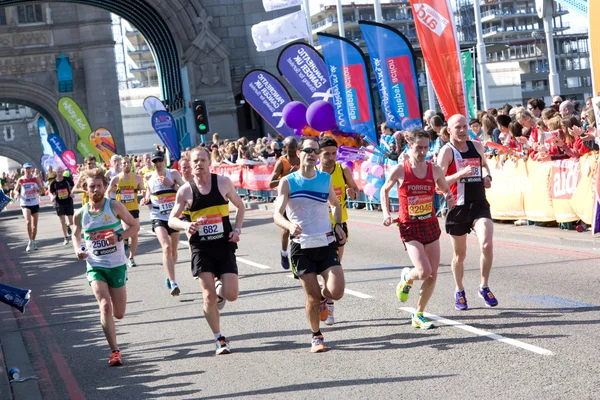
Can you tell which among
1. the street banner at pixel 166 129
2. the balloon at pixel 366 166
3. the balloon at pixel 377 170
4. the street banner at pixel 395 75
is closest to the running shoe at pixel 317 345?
the street banner at pixel 395 75

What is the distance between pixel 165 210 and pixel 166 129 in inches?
952

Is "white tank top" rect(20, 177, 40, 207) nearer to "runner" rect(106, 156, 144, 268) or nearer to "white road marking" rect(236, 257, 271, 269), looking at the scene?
"runner" rect(106, 156, 144, 268)

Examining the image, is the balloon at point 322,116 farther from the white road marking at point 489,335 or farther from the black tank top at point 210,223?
the black tank top at point 210,223

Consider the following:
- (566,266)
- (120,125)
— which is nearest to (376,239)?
(566,266)

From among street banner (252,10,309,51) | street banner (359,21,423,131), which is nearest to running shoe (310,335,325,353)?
street banner (359,21,423,131)

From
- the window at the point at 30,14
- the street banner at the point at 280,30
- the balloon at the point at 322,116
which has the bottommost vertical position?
the balloon at the point at 322,116

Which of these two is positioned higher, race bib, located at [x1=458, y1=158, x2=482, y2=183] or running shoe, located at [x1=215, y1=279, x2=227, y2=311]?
race bib, located at [x1=458, y1=158, x2=482, y2=183]

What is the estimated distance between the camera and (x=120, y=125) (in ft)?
216

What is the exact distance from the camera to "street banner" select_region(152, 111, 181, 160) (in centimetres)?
3719

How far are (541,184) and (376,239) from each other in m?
3.44

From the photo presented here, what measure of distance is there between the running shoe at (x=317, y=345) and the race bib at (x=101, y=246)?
201 centimetres

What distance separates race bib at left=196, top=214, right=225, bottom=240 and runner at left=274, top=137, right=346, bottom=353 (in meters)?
0.60

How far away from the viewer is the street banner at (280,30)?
30703mm

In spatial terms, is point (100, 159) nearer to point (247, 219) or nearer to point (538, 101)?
point (247, 219)
